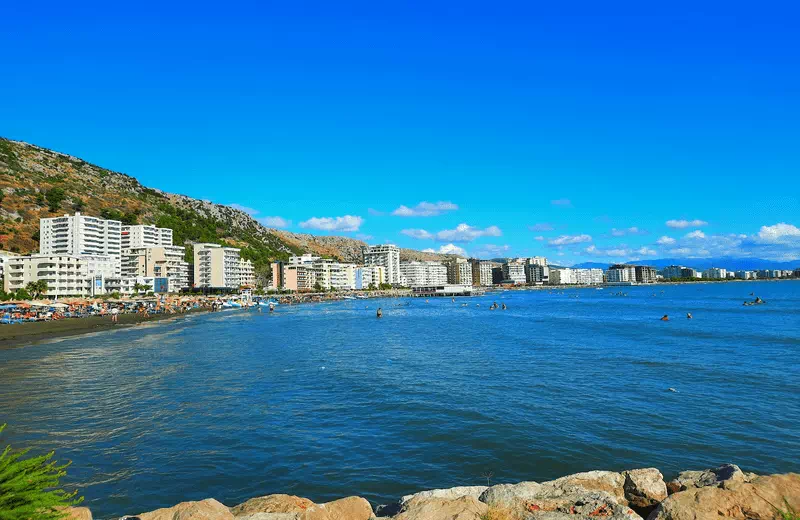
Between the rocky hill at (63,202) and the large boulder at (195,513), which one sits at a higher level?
the rocky hill at (63,202)

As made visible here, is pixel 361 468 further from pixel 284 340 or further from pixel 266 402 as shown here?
pixel 284 340

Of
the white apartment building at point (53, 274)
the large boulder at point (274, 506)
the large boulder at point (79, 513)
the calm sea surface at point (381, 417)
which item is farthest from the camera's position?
the white apartment building at point (53, 274)

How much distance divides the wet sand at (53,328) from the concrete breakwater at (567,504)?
1614 inches

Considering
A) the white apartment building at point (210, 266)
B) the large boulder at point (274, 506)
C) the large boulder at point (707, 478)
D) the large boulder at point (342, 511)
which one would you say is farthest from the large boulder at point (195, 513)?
the white apartment building at point (210, 266)

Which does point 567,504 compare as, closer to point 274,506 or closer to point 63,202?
point 274,506

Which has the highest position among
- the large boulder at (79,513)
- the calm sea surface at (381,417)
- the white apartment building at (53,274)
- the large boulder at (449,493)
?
the white apartment building at (53,274)

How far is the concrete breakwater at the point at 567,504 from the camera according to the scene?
791cm

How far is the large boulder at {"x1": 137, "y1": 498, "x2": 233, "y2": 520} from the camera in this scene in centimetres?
771

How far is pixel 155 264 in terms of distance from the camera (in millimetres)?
133250

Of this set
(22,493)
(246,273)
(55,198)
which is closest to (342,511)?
(22,493)

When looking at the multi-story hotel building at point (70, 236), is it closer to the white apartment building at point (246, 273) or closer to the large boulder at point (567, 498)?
the white apartment building at point (246, 273)

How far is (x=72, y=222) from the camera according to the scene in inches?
4786

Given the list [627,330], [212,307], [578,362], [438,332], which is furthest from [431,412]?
[212,307]

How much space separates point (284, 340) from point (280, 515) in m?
35.9
